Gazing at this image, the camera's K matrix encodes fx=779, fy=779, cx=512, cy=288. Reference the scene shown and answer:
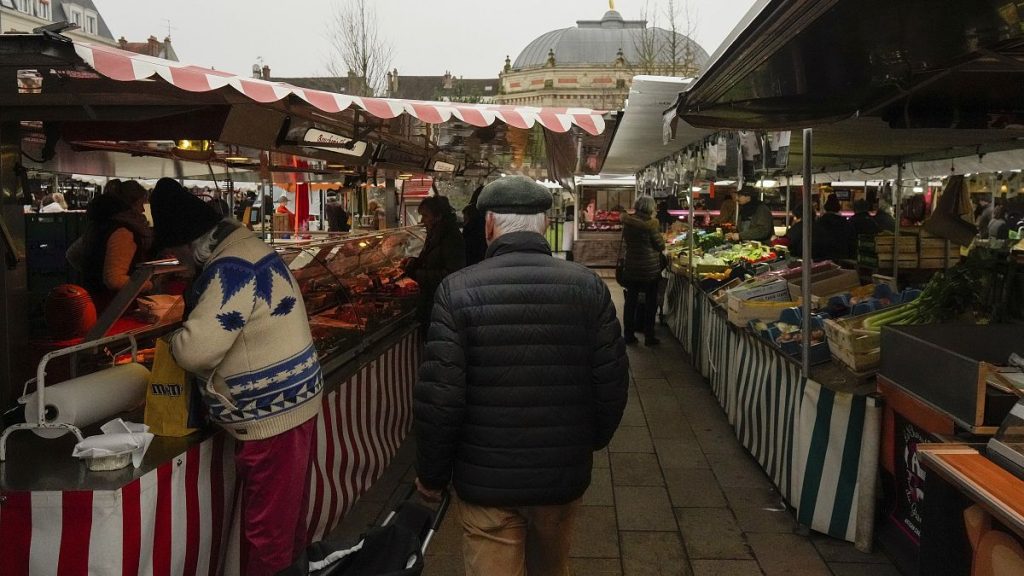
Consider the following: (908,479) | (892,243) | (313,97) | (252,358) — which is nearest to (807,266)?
(908,479)

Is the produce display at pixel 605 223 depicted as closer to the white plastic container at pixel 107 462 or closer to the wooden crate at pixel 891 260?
the wooden crate at pixel 891 260

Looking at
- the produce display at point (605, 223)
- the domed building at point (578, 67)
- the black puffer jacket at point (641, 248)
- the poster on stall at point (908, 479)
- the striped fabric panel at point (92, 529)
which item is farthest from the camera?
the domed building at point (578, 67)

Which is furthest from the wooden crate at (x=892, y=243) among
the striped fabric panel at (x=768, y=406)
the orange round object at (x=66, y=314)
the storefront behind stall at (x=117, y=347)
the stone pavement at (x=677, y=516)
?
the orange round object at (x=66, y=314)

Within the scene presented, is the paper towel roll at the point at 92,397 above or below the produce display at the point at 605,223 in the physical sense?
below

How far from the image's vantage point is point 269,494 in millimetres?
3117

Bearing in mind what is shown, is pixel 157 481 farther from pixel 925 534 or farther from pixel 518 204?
pixel 925 534

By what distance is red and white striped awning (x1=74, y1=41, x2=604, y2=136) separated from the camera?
2.42m

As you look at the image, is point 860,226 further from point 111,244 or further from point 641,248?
point 111,244

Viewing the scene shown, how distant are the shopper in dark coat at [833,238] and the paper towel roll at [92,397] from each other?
8826 millimetres

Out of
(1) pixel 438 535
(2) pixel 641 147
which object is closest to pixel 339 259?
(1) pixel 438 535

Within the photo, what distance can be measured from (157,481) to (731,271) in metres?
6.98

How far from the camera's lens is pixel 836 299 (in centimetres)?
500

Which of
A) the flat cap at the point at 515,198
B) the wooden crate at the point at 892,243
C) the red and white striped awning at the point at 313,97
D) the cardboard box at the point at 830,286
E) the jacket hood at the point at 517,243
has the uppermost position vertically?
the red and white striped awning at the point at 313,97

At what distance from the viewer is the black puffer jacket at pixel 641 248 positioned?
374 inches
